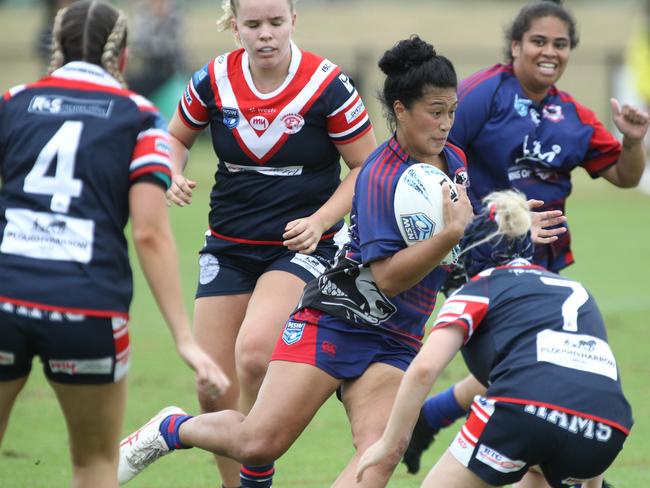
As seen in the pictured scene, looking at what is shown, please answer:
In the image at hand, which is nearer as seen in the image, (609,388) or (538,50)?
(609,388)

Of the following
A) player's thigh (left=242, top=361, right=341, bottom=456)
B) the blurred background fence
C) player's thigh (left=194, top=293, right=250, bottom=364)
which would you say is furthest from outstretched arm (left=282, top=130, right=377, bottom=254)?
the blurred background fence

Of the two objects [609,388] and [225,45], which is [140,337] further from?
[225,45]

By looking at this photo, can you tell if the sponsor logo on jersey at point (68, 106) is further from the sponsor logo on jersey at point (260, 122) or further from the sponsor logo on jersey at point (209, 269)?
the sponsor logo on jersey at point (209, 269)

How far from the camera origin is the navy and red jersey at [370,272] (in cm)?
445

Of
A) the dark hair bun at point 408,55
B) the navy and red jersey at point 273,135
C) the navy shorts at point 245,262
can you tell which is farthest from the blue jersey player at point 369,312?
the navy and red jersey at point 273,135

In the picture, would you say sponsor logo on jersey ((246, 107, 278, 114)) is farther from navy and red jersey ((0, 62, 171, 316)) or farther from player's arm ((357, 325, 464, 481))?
player's arm ((357, 325, 464, 481))

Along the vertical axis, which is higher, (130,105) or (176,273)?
(130,105)

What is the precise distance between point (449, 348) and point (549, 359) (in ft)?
1.09

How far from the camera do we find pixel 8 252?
12.6ft

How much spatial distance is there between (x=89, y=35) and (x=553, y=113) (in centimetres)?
270

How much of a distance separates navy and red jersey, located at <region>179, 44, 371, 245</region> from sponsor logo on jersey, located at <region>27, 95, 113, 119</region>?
143 cm

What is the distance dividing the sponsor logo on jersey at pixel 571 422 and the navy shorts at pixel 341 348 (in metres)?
0.85

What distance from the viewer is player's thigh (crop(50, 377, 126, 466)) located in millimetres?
3902

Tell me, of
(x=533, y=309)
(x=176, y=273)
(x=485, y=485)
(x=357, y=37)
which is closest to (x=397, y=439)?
(x=485, y=485)
